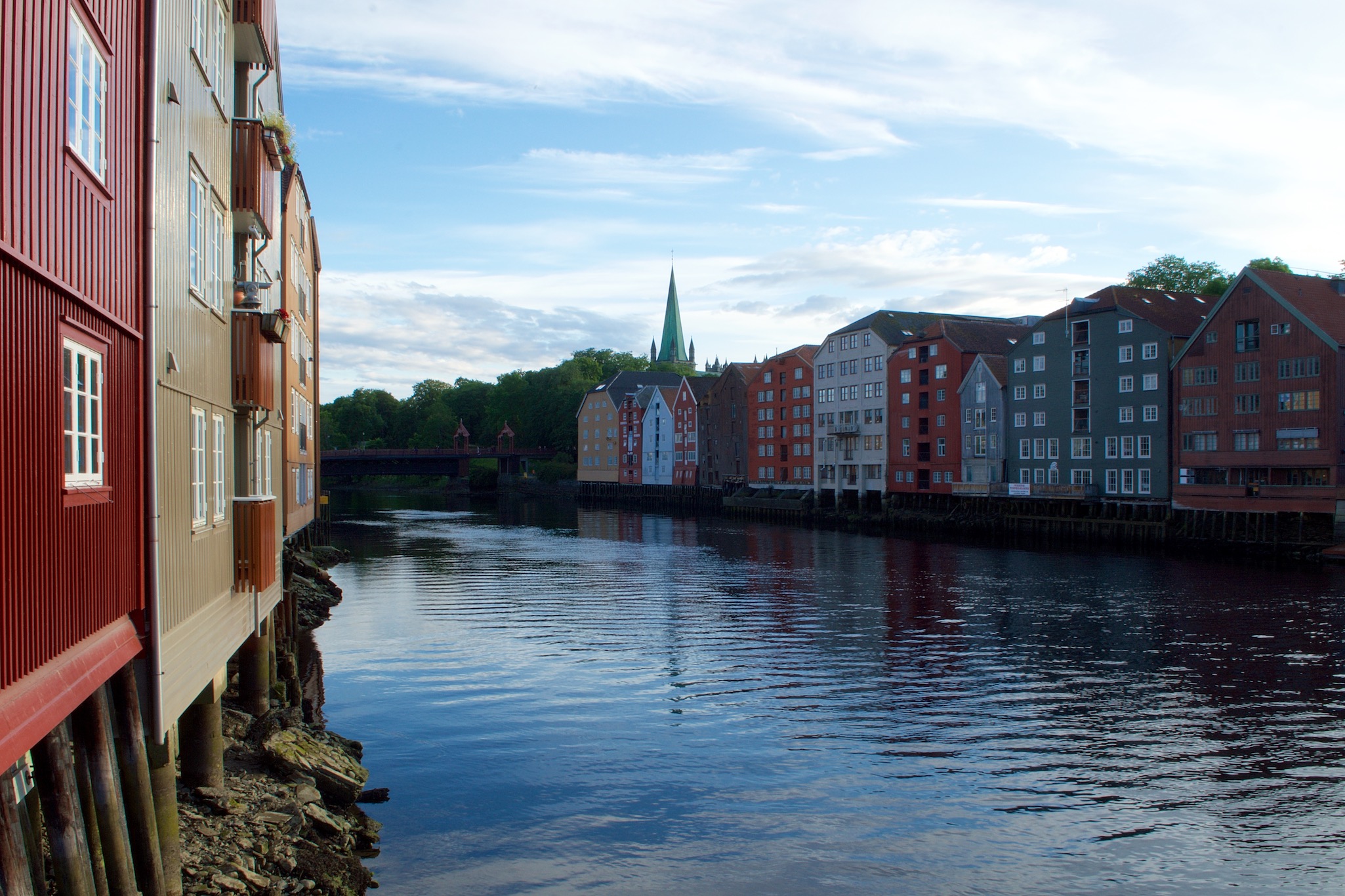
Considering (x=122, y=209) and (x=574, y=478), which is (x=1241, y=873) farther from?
(x=574, y=478)

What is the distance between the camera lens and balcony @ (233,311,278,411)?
45.7 ft

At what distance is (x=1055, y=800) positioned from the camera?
55.8 feet

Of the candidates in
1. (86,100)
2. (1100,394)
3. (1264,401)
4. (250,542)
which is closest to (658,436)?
(1100,394)

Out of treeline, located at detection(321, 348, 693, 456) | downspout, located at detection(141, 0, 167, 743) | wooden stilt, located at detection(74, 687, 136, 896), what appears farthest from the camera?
treeline, located at detection(321, 348, 693, 456)

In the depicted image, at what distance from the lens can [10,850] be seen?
6945 mm

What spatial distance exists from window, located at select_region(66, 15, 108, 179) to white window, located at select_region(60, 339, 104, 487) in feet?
4.92

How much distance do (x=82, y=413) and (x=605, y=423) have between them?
5126 inches

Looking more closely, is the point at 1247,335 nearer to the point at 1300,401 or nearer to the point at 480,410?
the point at 1300,401

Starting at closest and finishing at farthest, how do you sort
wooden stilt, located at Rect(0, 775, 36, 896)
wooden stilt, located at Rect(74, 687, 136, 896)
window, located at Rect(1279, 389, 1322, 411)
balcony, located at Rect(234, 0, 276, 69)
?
wooden stilt, located at Rect(0, 775, 36, 896)
wooden stilt, located at Rect(74, 687, 136, 896)
balcony, located at Rect(234, 0, 276, 69)
window, located at Rect(1279, 389, 1322, 411)

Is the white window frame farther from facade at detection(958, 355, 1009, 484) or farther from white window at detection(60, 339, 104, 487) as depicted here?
facade at detection(958, 355, 1009, 484)

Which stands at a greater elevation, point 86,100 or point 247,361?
point 86,100

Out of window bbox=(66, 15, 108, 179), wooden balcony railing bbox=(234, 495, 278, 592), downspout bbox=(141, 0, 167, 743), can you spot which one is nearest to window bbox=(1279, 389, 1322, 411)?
wooden balcony railing bbox=(234, 495, 278, 592)

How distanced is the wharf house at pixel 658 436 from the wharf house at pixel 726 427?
24.4 feet

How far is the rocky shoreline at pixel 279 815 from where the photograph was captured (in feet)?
36.8
